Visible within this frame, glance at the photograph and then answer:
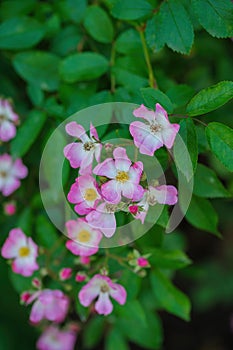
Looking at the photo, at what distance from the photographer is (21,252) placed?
4.48 feet

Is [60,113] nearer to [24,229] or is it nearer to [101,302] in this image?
[24,229]

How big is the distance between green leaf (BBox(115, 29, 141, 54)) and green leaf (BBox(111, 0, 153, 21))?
0.49 ft

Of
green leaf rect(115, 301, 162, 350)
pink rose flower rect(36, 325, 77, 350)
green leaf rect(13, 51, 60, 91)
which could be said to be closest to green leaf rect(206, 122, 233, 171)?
green leaf rect(13, 51, 60, 91)

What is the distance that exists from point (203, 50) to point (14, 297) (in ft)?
4.06

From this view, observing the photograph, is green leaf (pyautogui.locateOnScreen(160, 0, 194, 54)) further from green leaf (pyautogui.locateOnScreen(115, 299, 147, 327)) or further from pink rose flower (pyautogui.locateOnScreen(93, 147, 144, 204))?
green leaf (pyautogui.locateOnScreen(115, 299, 147, 327))

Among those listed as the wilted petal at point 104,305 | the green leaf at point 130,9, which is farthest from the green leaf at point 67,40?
the wilted petal at point 104,305

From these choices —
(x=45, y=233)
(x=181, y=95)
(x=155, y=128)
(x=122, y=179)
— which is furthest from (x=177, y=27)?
(x=45, y=233)

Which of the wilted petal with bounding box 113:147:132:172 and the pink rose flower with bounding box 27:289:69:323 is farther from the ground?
the wilted petal with bounding box 113:147:132:172

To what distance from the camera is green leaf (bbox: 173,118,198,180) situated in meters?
1.00

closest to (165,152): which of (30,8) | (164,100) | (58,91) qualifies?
(164,100)

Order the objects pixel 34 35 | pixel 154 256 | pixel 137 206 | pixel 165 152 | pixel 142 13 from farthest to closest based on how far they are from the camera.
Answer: pixel 34 35
pixel 154 256
pixel 142 13
pixel 165 152
pixel 137 206

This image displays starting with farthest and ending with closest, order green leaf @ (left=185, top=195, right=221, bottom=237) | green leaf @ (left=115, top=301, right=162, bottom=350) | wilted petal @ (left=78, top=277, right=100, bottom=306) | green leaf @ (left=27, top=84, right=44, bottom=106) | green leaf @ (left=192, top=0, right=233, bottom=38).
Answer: green leaf @ (left=115, top=301, right=162, bottom=350) → green leaf @ (left=27, top=84, right=44, bottom=106) → green leaf @ (left=185, top=195, right=221, bottom=237) → wilted petal @ (left=78, top=277, right=100, bottom=306) → green leaf @ (left=192, top=0, right=233, bottom=38)

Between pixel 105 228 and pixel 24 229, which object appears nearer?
pixel 105 228

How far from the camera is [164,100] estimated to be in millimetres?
1058
